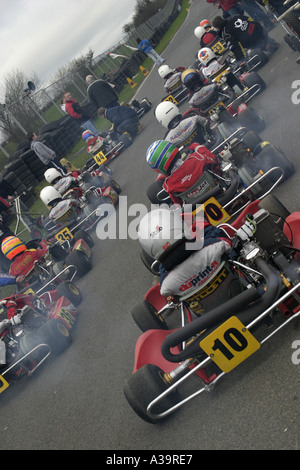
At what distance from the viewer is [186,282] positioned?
3238 mm

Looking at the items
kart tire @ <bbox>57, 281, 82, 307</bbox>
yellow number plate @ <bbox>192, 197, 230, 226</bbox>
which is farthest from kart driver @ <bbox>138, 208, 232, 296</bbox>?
kart tire @ <bbox>57, 281, 82, 307</bbox>

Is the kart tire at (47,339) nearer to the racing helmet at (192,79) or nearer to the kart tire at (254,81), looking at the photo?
the racing helmet at (192,79)

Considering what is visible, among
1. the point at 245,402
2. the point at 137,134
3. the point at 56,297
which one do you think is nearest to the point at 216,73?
the point at 137,134

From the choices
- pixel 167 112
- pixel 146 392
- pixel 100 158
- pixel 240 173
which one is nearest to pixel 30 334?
pixel 146 392

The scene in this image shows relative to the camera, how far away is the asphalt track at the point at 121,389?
2.88 m

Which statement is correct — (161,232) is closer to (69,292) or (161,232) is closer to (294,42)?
(69,292)

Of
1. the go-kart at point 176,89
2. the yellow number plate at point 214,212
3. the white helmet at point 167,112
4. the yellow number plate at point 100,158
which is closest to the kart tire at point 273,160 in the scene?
the yellow number plate at point 214,212

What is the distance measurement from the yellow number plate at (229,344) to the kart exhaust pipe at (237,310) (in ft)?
0.21

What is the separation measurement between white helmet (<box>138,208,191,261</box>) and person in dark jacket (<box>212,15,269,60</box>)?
24.0 feet

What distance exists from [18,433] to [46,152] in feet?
29.2

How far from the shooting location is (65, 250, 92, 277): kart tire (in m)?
7.11

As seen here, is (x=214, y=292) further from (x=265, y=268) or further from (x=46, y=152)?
(x=46, y=152)

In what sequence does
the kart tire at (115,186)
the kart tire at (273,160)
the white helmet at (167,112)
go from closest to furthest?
the kart tire at (273,160) → the white helmet at (167,112) → the kart tire at (115,186)

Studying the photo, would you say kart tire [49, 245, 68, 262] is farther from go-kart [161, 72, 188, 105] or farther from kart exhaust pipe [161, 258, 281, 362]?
go-kart [161, 72, 188, 105]
